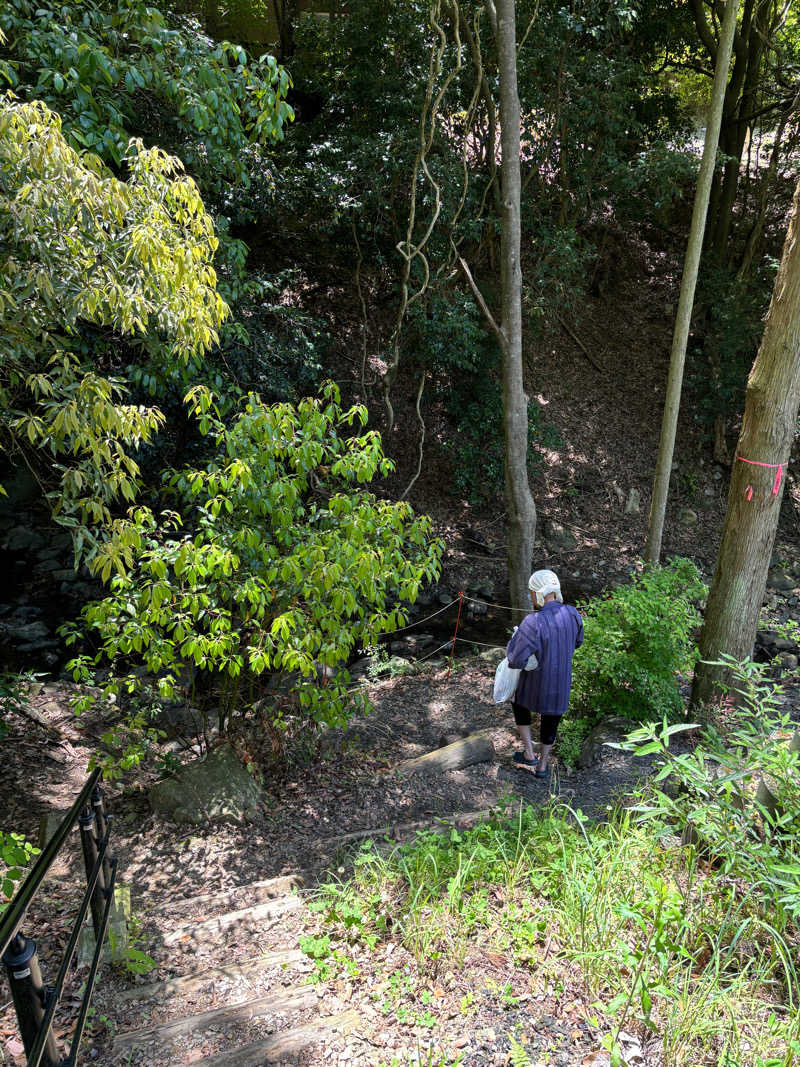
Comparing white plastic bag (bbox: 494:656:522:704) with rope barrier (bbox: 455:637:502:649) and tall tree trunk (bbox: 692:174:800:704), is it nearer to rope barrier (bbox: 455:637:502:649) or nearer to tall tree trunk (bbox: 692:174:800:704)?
tall tree trunk (bbox: 692:174:800:704)

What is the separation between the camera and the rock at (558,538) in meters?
12.1

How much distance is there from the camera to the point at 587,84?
36.2ft

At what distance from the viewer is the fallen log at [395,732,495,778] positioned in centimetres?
548

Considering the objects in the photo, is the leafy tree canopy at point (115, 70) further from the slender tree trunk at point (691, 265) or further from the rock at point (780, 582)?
the rock at point (780, 582)

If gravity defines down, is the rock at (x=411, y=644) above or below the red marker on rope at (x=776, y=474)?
below

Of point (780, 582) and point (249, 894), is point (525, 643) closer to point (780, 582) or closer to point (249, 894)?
point (249, 894)

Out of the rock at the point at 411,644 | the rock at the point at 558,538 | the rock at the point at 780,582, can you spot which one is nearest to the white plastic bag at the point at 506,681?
the rock at the point at 411,644

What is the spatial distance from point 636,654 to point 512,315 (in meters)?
3.59

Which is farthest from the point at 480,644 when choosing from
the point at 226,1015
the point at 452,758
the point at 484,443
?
the point at 226,1015

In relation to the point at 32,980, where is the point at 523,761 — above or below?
below

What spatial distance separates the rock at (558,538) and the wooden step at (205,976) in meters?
9.72

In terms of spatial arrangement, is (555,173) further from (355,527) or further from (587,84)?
(355,527)

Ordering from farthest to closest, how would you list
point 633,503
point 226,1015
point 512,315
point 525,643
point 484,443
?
point 633,503
point 484,443
point 512,315
point 525,643
point 226,1015

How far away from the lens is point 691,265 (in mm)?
7258
